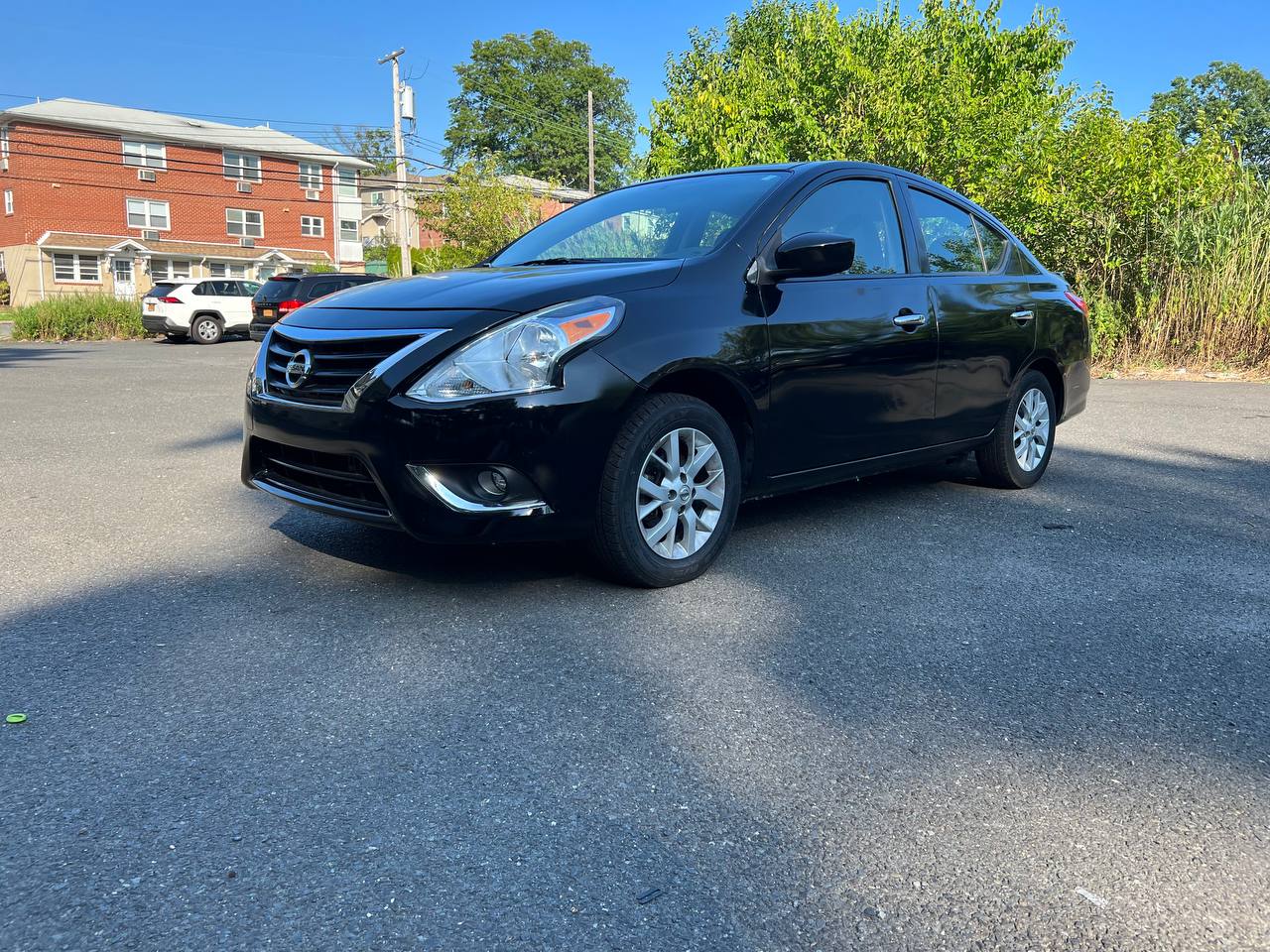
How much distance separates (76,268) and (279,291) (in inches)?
1174

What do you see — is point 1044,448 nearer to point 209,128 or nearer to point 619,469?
point 619,469

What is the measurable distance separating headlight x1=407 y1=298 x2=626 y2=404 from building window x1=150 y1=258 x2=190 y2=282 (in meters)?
49.4

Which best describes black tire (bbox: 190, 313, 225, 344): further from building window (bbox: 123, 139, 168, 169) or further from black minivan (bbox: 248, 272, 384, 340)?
building window (bbox: 123, 139, 168, 169)

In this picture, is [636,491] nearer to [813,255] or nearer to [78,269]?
[813,255]

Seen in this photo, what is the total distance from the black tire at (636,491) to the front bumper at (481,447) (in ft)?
0.20

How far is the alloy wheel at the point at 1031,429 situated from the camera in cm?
600

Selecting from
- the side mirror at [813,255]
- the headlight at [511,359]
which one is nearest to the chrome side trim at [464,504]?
the headlight at [511,359]

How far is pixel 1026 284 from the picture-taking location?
5.91 m

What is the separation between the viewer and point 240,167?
50.5m

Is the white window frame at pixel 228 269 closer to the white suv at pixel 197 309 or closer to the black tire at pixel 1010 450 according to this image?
the white suv at pixel 197 309

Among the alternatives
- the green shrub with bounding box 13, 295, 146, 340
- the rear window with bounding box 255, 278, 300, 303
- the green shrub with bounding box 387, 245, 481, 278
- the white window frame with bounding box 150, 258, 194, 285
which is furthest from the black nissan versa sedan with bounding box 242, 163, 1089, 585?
the white window frame with bounding box 150, 258, 194, 285

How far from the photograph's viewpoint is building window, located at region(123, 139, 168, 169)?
153 feet

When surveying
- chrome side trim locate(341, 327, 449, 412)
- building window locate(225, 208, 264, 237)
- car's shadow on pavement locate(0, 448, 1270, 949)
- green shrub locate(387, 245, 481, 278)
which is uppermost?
building window locate(225, 208, 264, 237)

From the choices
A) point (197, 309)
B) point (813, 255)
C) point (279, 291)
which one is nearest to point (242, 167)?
point (197, 309)
